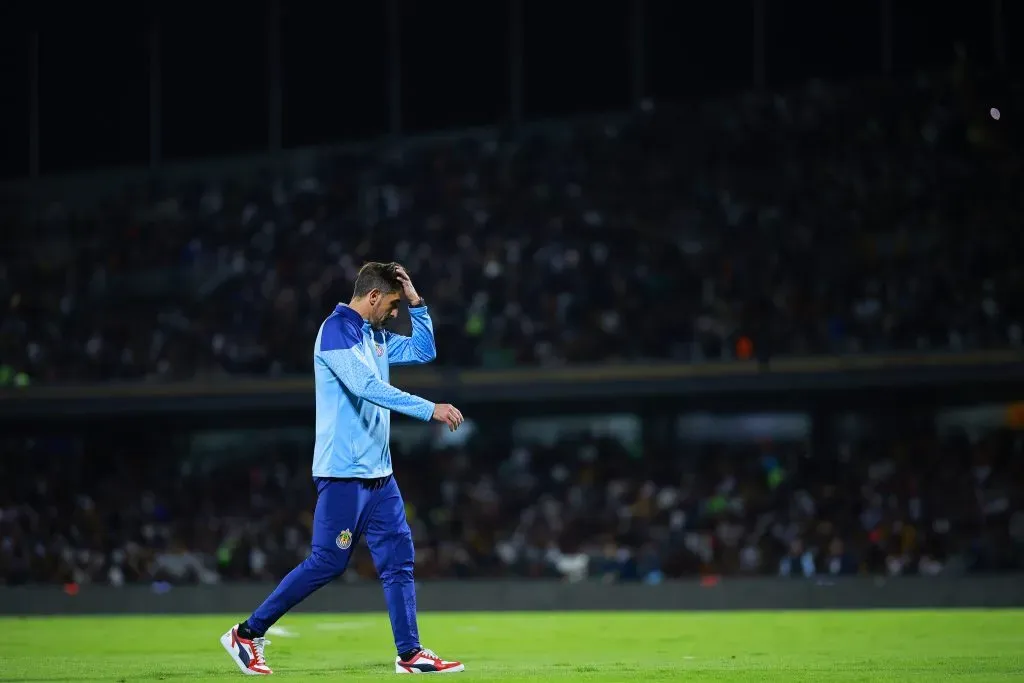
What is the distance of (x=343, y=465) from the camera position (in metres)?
8.86

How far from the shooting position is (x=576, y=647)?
12.4 m

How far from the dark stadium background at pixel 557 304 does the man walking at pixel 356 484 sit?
49.9 ft

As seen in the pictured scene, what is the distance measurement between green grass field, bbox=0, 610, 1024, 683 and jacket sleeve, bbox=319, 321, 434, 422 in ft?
5.10

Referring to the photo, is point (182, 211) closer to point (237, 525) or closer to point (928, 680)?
point (237, 525)

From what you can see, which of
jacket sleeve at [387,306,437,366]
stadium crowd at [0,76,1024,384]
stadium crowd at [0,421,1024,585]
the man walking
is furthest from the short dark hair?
stadium crowd at [0,76,1024,384]

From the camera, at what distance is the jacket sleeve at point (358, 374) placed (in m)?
8.63

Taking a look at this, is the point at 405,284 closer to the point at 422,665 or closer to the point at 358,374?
the point at 358,374

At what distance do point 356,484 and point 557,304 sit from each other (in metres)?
18.7

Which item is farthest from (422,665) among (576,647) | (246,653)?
(576,647)

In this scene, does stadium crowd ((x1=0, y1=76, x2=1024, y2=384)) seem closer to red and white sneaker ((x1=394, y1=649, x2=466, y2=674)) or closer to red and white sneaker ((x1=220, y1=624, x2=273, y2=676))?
red and white sneaker ((x1=394, y1=649, x2=466, y2=674))

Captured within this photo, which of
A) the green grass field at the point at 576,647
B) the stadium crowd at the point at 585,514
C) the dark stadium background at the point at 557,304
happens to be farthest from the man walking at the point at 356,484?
the dark stadium background at the point at 557,304

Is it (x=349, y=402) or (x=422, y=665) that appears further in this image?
(x=349, y=402)

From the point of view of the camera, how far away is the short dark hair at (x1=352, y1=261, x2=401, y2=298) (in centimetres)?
901

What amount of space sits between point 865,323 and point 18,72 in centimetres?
2221
